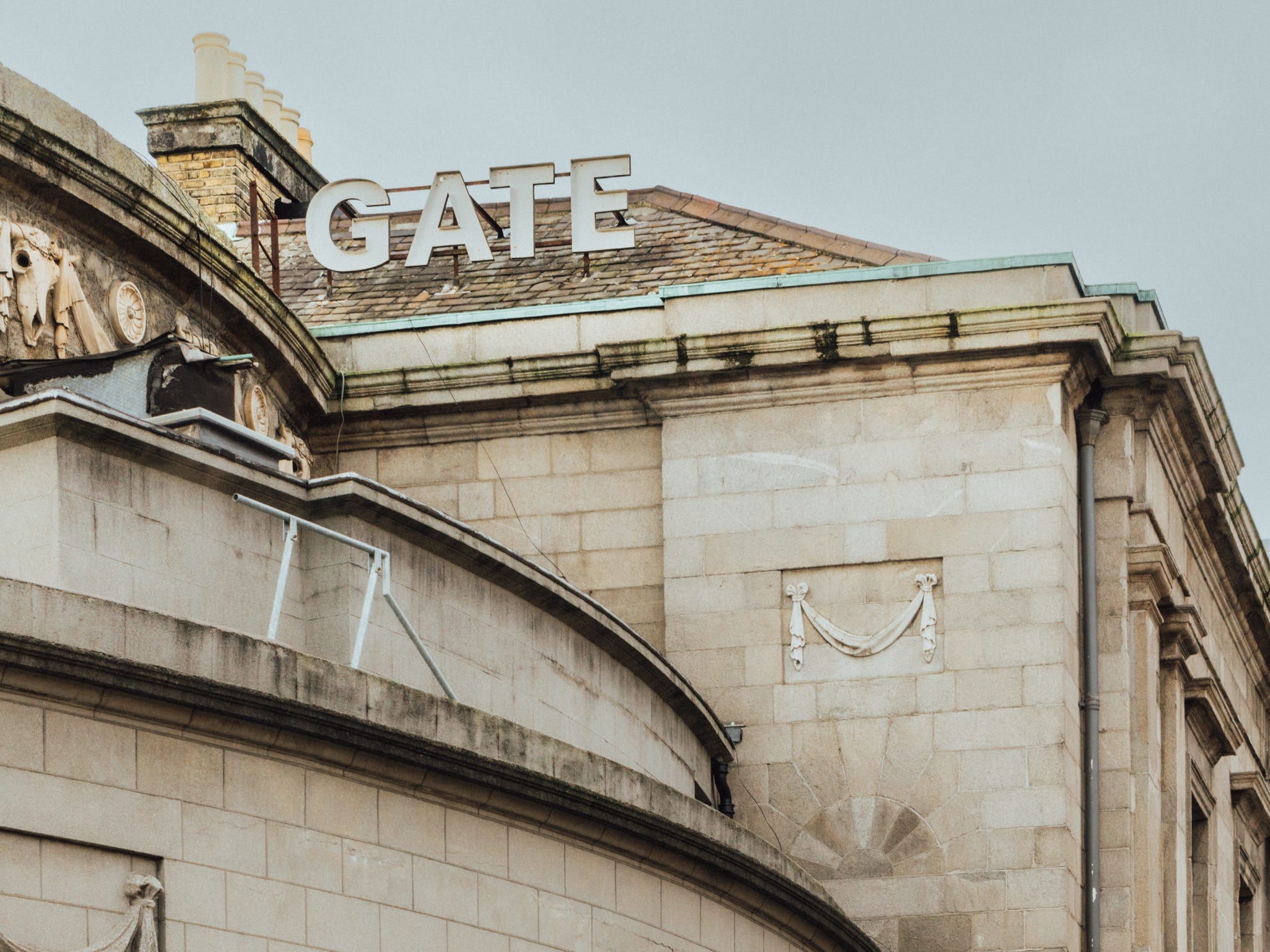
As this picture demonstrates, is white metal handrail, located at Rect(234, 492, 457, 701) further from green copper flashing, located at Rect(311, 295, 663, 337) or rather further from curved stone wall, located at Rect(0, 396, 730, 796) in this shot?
green copper flashing, located at Rect(311, 295, 663, 337)

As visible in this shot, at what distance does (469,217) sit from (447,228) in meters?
0.38

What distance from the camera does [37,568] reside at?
67.4ft

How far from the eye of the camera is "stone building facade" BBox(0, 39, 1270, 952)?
69.3 feet

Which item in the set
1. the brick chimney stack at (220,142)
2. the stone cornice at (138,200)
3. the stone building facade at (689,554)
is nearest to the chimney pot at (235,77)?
the brick chimney stack at (220,142)

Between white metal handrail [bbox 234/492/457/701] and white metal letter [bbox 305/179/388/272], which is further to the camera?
white metal letter [bbox 305/179/388/272]

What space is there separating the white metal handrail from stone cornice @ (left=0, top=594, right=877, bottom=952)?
1047 mm

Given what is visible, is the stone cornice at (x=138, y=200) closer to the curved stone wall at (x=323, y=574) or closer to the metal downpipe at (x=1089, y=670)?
the curved stone wall at (x=323, y=574)

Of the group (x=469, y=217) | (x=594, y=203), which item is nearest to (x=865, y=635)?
(x=594, y=203)

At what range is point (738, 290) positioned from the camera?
31453 mm

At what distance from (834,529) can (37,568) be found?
11.6 m

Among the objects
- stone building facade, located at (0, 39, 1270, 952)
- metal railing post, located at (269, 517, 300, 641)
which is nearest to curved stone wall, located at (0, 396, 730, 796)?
stone building facade, located at (0, 39, 1270, 952)

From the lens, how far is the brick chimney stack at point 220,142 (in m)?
40.2

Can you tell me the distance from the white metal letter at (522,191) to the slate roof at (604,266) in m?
0.34

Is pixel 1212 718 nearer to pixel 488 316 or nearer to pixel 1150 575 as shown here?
pixel 1150 575
